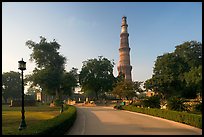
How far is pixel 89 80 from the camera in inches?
3088

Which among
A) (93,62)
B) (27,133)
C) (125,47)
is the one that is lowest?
(27,133)

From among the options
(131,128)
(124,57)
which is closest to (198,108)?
(131,128)

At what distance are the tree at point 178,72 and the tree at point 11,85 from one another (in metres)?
52.9

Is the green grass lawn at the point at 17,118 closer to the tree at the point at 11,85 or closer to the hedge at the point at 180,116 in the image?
the hedge at the point at 180,116

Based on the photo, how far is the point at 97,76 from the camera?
78812mm

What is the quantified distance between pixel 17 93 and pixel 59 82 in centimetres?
4074

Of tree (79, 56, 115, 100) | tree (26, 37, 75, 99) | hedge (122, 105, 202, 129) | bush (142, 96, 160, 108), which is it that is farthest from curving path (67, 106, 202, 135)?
tree (79, 56, 115, 100)

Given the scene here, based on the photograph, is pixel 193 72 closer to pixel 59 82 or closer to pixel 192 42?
pixel 192 42

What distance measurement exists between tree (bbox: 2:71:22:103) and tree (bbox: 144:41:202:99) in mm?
52892

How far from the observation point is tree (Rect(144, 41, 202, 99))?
53219 millimetres

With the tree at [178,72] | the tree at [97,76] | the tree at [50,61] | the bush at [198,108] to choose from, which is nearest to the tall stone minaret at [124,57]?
the tree at [97,76]

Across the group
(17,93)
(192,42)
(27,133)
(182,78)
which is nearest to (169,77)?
(182,78)

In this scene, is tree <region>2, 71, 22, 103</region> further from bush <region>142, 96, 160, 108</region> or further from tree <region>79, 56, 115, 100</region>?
bush <region>142, 96, 160, 108</region>

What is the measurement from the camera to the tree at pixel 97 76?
77562 mm
